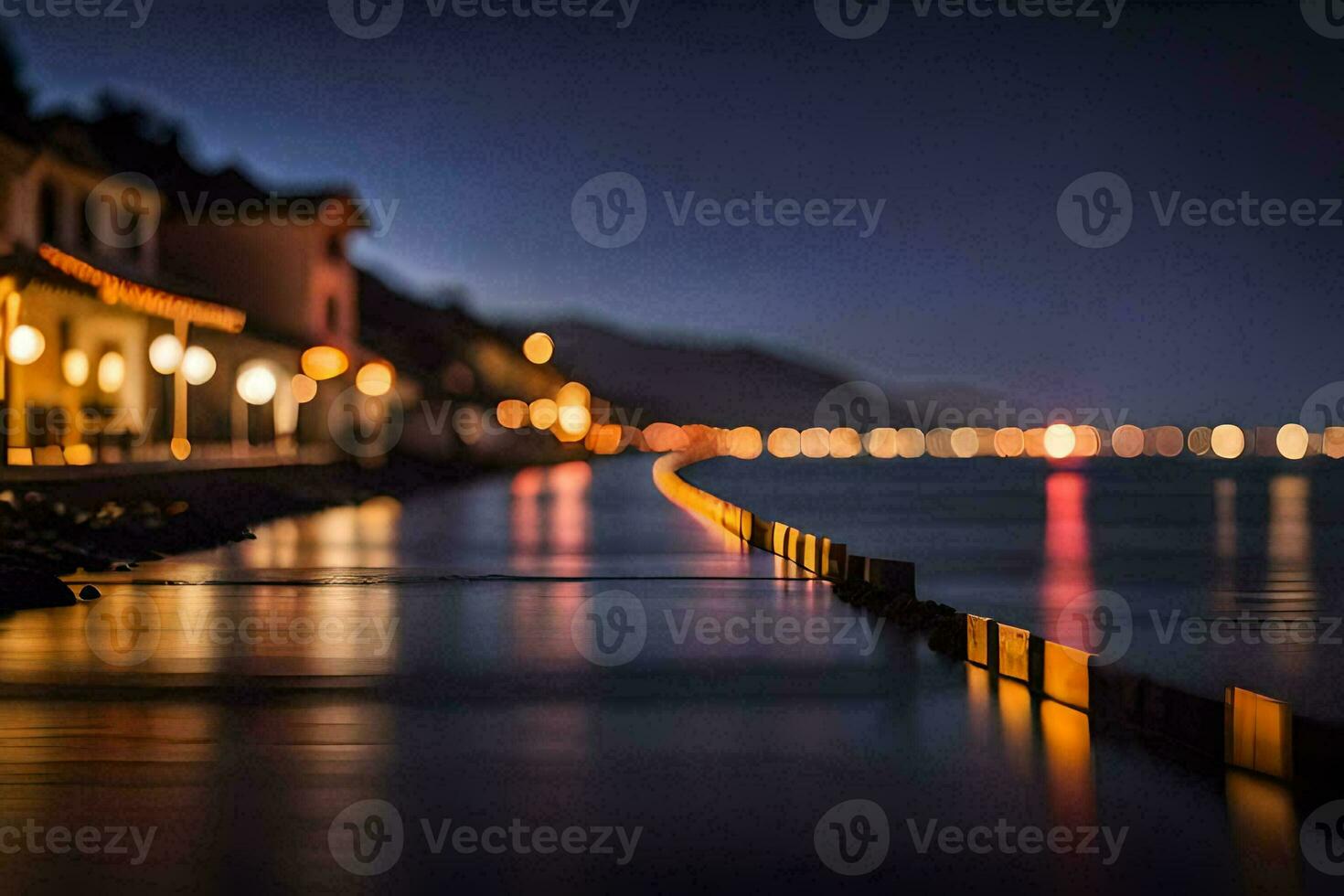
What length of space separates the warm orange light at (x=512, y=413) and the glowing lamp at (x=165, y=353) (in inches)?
3206

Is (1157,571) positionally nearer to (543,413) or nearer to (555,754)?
(555,754)

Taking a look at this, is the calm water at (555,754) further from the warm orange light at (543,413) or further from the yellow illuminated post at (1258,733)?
the warm orange light at (543,413)

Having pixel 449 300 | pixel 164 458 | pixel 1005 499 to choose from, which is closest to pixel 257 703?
pixel 164 458

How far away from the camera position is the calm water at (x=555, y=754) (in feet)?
24.4

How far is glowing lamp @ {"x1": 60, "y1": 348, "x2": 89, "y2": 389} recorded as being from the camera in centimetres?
3338

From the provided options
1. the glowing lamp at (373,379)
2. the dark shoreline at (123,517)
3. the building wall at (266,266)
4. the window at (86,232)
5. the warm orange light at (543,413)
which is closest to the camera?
the dark shoreline at (123,517)

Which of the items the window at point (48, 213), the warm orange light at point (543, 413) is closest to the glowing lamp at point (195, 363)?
the window at point (48, 213)

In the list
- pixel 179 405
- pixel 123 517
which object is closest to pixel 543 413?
pixel 179 405

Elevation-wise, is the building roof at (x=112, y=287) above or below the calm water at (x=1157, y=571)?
above

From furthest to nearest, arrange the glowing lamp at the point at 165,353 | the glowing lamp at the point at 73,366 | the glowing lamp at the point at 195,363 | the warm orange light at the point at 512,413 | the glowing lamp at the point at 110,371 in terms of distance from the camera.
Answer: the warm orange light at the point at 512,413
the glowing lamp at the point at 195,363
the glowing lamp at the point at 110,371
the glowing lamp at the point at 165,353
the glowing lamp at the point at 73,366

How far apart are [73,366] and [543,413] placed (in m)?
103

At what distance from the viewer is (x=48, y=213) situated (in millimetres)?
34250

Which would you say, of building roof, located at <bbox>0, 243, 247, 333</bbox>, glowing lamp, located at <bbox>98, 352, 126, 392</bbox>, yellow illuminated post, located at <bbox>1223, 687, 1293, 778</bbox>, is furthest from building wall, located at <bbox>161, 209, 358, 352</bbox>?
yellow illuminated post, located at <bbox>1223, 687, 1293, 778</bbox>

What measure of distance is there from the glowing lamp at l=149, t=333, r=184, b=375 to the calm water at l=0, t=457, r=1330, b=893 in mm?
15606
